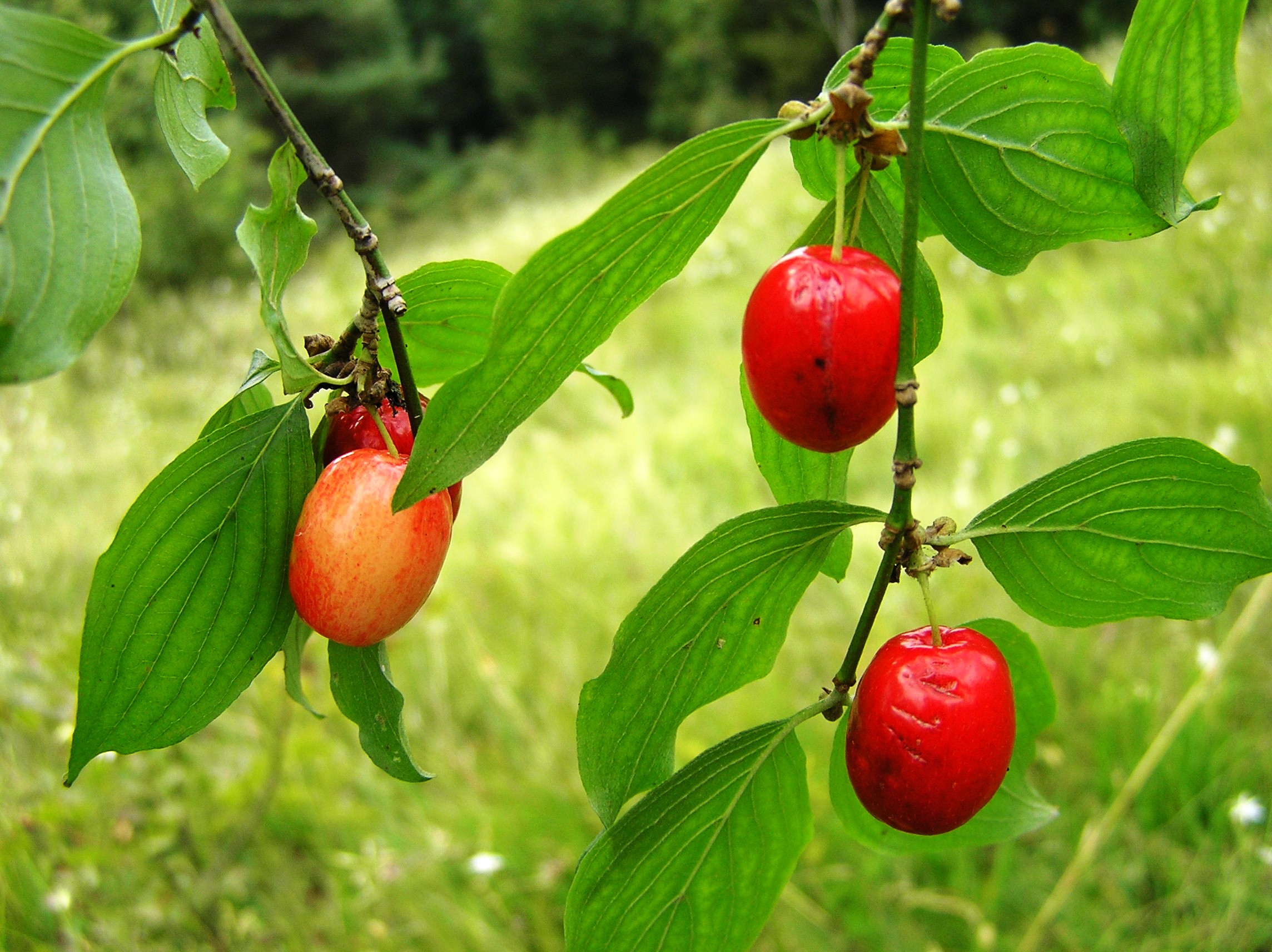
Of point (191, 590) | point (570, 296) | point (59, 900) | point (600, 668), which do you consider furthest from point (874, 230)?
point (600, 668)

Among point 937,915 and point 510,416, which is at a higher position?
point 510,416

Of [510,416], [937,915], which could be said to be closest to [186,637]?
[510,416]

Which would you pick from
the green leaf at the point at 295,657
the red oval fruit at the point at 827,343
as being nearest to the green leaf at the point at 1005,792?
the red oval fruit at the point at 827,343

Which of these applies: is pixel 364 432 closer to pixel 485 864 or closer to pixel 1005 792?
pixel 1005 792

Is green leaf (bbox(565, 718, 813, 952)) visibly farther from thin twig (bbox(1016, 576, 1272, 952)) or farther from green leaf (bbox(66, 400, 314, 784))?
thin twig (bbox(1016, 576, 1272, 952))

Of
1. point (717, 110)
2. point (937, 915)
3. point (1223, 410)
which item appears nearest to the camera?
→ point (937, 915)

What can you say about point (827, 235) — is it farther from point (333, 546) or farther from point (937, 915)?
point (937, 915)

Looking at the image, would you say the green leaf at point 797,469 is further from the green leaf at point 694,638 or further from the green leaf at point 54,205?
the green leaf at point 54,205
